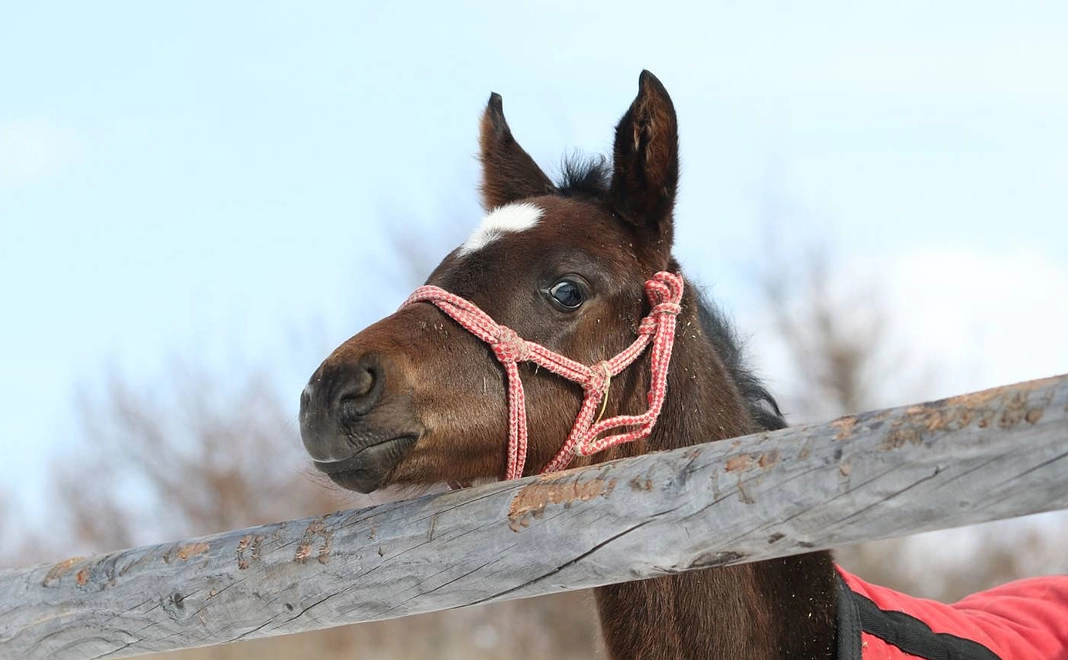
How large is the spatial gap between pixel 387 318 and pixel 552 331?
447mm

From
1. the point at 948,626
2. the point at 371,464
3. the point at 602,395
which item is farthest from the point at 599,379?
the point at 948,626

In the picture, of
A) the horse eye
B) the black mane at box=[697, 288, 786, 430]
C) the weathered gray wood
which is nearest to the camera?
the weathered gray wood

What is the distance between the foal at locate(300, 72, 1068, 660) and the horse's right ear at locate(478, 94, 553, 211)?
1.35 feet

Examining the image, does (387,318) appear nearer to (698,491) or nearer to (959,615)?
(698,491)

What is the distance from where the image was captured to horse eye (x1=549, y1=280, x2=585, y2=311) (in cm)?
290

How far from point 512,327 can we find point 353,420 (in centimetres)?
54

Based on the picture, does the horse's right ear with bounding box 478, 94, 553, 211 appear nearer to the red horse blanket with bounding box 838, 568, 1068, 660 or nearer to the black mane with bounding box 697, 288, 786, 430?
the black mane with bounding box 697, 288, 786, 430

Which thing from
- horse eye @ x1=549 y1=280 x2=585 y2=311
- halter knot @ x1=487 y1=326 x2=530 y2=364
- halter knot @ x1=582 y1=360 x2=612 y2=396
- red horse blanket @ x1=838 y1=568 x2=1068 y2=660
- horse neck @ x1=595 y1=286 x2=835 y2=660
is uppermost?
horse eye @ x1=549 y1=280 x2=585 y2=311

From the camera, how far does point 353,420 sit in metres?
2.49

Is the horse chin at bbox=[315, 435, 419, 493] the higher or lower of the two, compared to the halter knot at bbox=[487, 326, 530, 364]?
lower

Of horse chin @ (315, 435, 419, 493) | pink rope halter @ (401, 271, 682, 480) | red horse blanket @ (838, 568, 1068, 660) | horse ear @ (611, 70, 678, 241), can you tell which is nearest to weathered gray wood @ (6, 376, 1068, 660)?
horse chin @ (315, 435, 419, 493)

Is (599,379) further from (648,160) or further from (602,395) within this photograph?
(648,160)

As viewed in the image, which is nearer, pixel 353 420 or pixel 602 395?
pixel 353 420

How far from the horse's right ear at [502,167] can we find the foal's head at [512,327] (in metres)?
0.24
